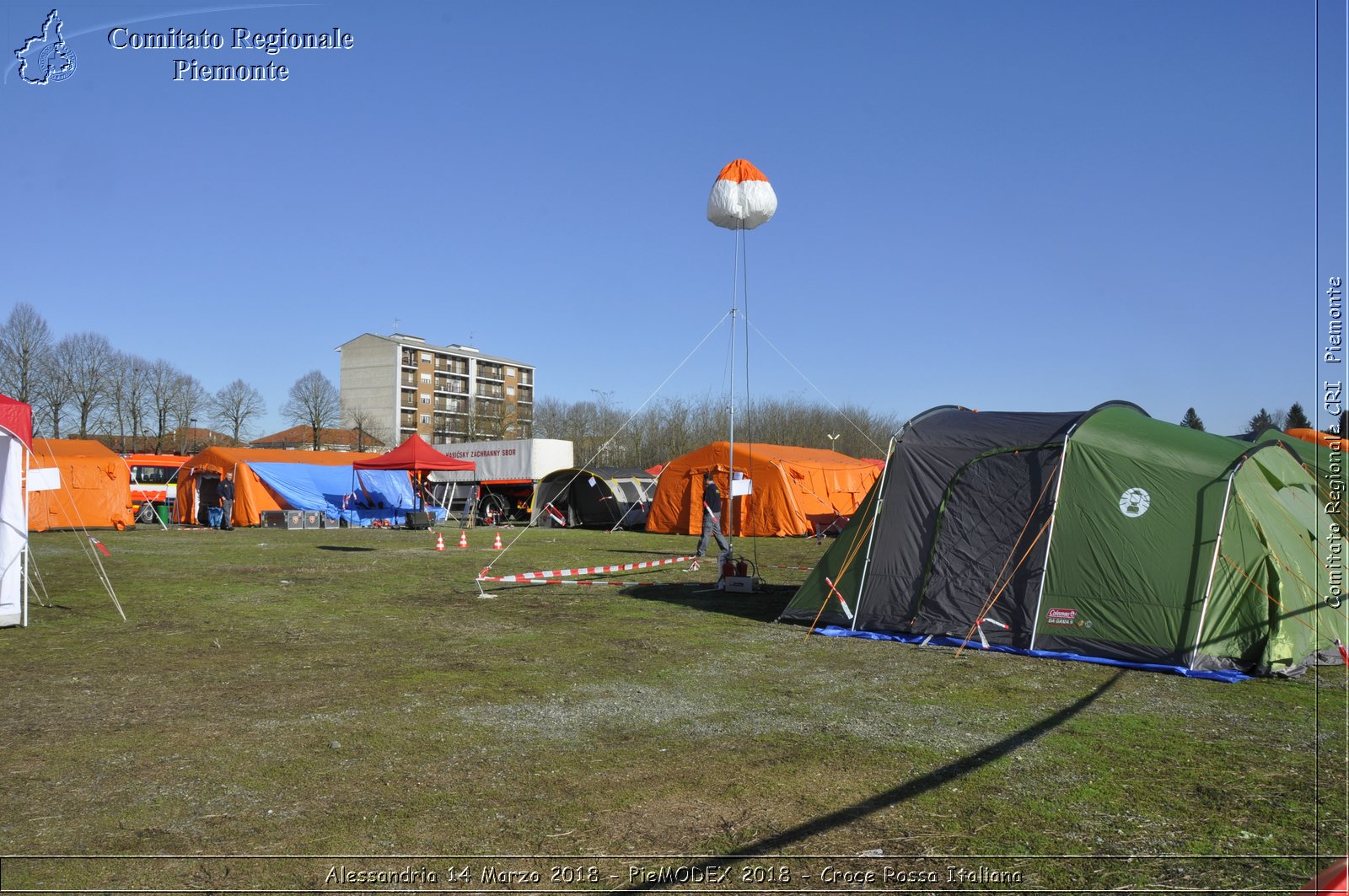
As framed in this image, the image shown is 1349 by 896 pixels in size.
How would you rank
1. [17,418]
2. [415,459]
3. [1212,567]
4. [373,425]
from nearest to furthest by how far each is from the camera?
1. [1212,567]
2. [17,418]
3. [415,459]
4. [373,425]

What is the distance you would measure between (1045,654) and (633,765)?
201 inches

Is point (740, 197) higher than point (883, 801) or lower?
higher

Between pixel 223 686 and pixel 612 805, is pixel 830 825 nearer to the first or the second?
pixel 612 805

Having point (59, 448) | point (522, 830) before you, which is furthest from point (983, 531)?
point (59, 448)

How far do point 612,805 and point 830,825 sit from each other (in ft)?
3.65

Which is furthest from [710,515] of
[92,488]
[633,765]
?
[92,488]

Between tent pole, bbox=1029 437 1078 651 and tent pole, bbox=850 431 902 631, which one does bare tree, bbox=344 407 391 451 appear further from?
tent pole, bbox=1029 437 1078 651

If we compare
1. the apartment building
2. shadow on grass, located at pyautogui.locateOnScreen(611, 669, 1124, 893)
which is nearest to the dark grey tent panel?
shadow on grass, located at pyautogui.locateOnScreen(611, 669, 1124, 893)

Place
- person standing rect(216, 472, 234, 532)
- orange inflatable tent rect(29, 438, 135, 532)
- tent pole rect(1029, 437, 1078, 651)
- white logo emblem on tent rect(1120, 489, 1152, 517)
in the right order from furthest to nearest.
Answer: person standing rect(216, 472, 234, 532)
orange inflatable tent rect(29, 438, 135, 532)
tent pole rect(1029, 437, 1078, 651)
white logo emblem on tent rect(1120, 489, 1152, 517)

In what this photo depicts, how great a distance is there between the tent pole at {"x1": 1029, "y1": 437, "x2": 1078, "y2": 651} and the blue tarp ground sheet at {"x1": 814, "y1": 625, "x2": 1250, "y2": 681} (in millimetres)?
250

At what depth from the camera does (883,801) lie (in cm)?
497

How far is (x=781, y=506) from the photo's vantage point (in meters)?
26.8

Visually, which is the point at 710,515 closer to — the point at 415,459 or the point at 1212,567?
the point at 1212,567

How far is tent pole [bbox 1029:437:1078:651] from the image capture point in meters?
9.19
